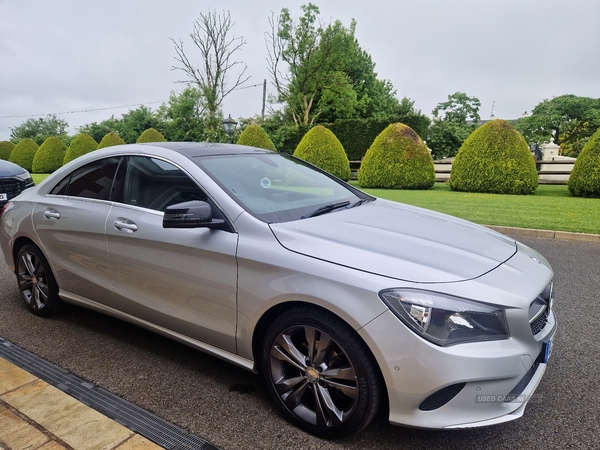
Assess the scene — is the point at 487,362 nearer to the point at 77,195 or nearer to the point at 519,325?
the point at 519,325

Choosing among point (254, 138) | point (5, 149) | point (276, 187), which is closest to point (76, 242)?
point (276, 187)

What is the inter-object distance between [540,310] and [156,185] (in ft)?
7.90

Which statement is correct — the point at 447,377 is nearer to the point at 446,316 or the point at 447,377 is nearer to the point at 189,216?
the point at 446,316

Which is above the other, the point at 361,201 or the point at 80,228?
the point at 361,201

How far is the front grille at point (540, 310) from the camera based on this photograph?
2.00 meters

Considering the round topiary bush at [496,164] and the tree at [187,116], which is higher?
the tree at [187,116]

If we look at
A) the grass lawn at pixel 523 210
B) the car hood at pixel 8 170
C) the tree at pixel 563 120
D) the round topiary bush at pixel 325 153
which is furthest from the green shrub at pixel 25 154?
the tree at pixel 563 120

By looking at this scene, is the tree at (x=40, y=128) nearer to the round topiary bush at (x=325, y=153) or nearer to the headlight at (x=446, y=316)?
the round topiary bush at (x=325, y=153)

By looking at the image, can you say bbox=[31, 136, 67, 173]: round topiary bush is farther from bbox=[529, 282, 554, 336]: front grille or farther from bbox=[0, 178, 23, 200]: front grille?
bbox=[529, 282, 554, 336]: front grille

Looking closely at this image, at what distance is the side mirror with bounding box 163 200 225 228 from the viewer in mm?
2371

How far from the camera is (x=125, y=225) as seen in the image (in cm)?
287

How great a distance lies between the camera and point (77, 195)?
337 cm

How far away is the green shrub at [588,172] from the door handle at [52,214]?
1333 centimetres

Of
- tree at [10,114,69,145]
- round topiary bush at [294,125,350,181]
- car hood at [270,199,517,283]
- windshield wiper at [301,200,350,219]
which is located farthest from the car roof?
tree at [10,114,69,145]
